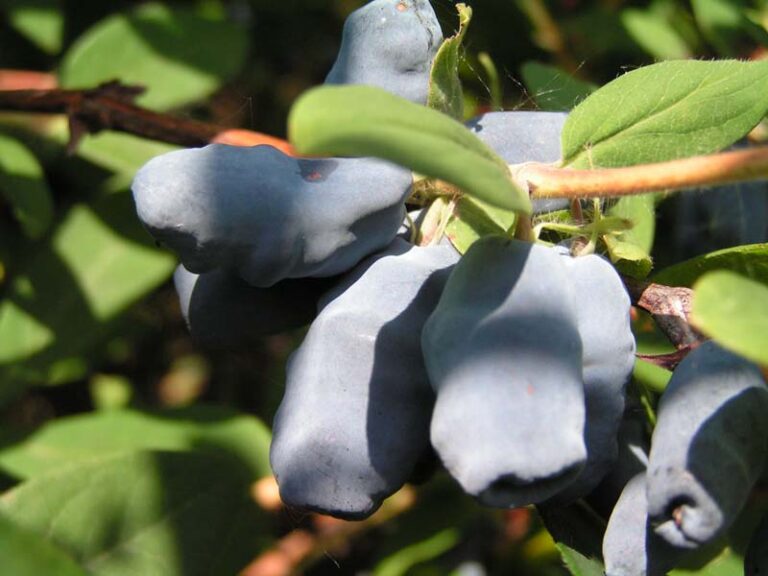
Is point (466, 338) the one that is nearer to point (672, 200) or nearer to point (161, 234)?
point (161, 234)

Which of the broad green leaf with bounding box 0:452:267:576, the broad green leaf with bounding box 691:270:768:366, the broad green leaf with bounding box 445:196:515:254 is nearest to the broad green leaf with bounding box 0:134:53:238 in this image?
the broad green leaf with bounding box 0:452:267:576

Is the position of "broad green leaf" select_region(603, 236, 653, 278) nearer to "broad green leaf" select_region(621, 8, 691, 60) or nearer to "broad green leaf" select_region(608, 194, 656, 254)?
"broad green leaf" select_region(608, 194, 656, 254)

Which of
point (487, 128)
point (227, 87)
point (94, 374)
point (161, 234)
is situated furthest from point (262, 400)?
point (161, 234)

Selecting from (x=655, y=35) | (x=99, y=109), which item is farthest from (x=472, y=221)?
(x=655, y=35)

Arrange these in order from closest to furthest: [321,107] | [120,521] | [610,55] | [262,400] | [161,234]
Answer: [321,107], [161,234], [120,521], [610,55], [262,400]

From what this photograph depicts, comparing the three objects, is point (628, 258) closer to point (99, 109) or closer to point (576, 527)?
point (576, 527)

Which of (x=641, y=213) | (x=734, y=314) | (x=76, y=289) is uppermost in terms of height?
(x=734, y=314)
